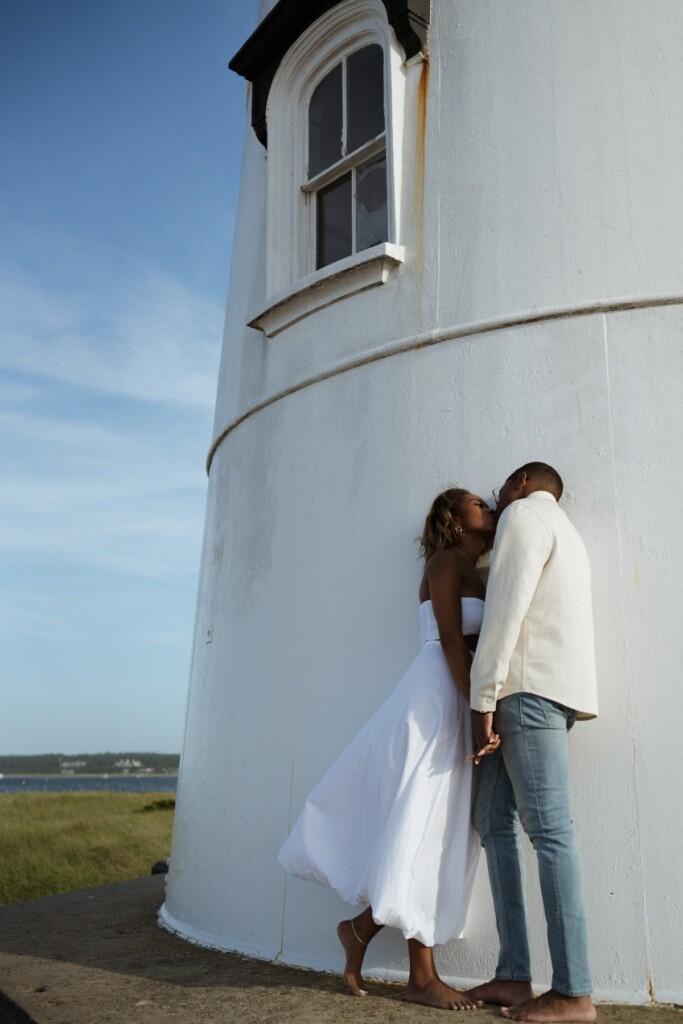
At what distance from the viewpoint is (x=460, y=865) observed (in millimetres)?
3922

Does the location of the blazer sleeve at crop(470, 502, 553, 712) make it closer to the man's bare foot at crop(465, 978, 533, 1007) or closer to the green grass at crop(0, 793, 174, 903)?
the man's bare foot at crop(465, 978, 533, 1007)

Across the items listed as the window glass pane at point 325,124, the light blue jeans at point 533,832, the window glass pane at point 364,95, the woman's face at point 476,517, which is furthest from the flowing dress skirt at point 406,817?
the window glass pane at point 325,124

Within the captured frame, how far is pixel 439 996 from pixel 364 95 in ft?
16.8

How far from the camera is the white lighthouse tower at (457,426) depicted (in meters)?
4.04

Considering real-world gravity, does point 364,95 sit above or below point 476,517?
above

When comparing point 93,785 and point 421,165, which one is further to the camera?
point 93,785

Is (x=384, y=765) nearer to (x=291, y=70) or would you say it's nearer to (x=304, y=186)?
(x=304, y=186)

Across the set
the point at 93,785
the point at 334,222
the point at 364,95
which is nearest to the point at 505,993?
the point at 334,222

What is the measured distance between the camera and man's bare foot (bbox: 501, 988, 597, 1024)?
351 cm

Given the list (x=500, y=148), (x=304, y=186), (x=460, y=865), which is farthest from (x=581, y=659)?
(x=304, y=186)

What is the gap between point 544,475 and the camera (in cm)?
418

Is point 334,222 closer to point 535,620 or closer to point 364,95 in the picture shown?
point 364,95

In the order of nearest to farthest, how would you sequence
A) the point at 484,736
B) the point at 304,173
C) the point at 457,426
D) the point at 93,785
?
1. the point at 484,736
2. the point at 457,426
3. the point at 304,173
4. the point at 93,785

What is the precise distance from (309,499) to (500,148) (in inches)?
83.9
